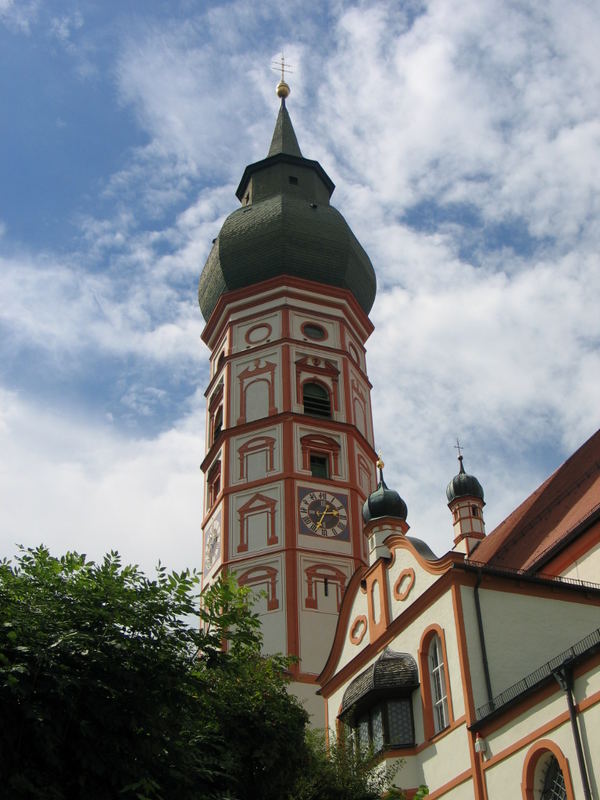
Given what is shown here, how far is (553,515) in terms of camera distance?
26.8m

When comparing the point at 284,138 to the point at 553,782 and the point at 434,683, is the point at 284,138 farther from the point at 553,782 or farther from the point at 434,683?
the point at 553,782

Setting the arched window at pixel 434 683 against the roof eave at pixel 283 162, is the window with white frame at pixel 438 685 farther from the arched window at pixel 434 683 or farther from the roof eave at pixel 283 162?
the roof eave at pixel 283 162

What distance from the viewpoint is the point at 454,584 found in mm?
21562

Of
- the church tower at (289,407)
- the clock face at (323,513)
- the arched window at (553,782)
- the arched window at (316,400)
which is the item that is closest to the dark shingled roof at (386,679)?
the arched window at (553,782)

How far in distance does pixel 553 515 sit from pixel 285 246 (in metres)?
18.5

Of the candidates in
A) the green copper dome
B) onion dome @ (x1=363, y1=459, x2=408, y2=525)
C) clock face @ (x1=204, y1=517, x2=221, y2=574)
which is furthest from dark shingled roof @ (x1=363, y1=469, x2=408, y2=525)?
the green copper dome

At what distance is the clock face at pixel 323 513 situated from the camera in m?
34.7

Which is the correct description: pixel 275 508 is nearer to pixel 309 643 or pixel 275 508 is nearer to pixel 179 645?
pixel 309 643

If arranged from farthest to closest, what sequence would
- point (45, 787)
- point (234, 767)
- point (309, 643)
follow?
1. point (309, 643)
2. point (234, 767)
3. point (45, 787)

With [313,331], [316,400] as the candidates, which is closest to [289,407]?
[316,400]

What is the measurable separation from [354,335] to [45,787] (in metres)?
30.4

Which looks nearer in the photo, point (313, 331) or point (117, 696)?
point (117, 696)

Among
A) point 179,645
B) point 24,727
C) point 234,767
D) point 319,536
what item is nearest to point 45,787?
point 24,727

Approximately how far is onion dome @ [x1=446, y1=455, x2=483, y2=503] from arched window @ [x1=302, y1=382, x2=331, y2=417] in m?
5.73
